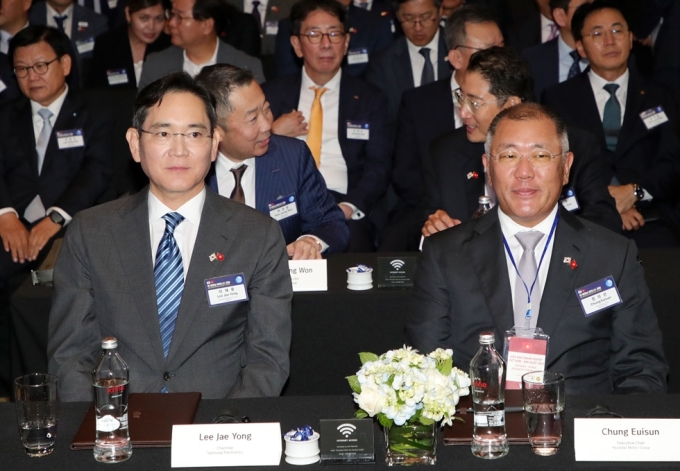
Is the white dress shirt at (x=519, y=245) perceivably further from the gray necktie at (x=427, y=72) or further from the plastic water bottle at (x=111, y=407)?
the gray necktie at (x=427, y=72)

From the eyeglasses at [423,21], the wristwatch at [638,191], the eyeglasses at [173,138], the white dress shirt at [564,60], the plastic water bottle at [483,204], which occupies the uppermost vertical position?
the eyeglasses at [423,21]

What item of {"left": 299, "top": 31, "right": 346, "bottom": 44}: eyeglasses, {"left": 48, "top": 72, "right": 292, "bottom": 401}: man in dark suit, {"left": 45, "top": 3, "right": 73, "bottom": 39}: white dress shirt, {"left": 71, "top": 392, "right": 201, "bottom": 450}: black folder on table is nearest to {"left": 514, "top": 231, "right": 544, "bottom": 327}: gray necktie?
{"left": 48, "top": 72, "right": 292, "bottom": 401}: man in dark suit

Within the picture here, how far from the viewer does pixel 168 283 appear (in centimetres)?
299

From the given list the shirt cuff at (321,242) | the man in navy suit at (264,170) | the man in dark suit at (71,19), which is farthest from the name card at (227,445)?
the man in dark suit at (71,19)

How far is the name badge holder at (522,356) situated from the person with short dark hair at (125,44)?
5230 millimetres

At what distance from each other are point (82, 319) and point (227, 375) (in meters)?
0.50

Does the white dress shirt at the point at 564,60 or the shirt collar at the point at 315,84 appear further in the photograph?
the white dress shirt at the point at 564,60

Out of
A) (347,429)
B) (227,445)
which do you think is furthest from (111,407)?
(347,429)

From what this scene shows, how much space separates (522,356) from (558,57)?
164 inches

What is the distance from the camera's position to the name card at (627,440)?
7.13 feet

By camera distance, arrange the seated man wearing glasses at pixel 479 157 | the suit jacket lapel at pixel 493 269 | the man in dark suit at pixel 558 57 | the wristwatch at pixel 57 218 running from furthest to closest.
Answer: the man in dark suit at pixel 558 57 → the wristwatch at pixel 57 218 → the seated man wearing glasses at pixel 479 157 → the suit jacket lapel at pixel 493 269

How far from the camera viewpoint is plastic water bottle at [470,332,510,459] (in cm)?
221

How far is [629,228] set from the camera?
5.50 meters

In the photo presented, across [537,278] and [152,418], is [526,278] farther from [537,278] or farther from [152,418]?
[152,418]
